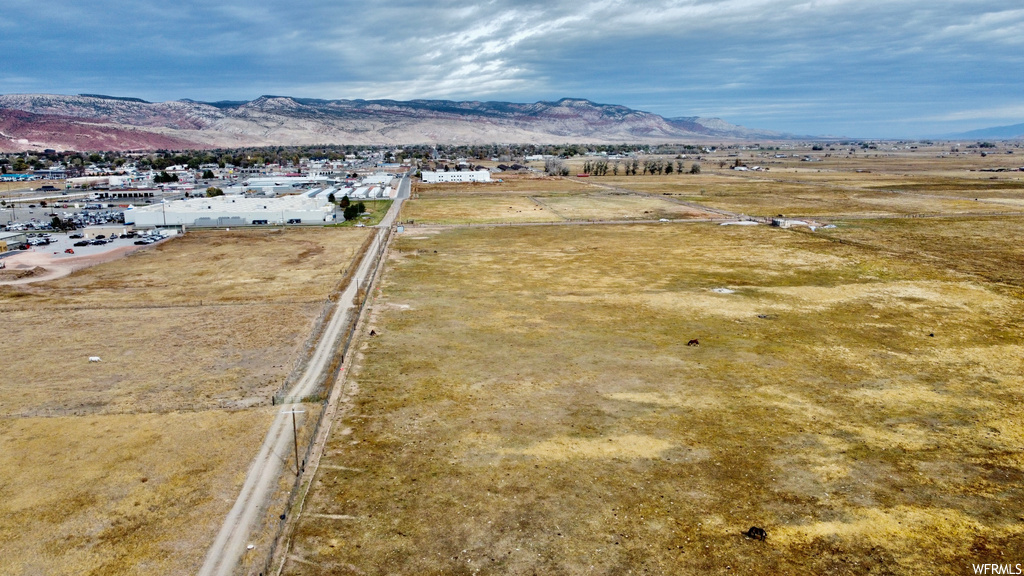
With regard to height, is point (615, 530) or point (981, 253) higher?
point (981, 253)

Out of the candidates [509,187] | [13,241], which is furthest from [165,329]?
[509,187]

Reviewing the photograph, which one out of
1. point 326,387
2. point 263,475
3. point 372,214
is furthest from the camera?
point 372,214

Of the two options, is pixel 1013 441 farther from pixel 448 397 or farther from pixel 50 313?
pixel 50 313

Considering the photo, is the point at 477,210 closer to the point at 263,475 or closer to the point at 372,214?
the point at 372,214

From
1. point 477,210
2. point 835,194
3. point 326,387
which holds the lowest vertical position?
point 326,387

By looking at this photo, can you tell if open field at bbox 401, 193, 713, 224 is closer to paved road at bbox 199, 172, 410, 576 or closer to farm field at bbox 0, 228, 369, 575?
farm field at bbox 0, 228, 369, 575

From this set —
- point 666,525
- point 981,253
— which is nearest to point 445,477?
point 666,525
